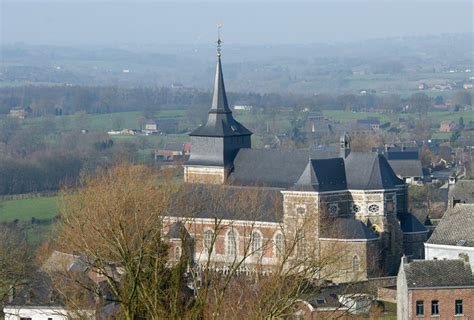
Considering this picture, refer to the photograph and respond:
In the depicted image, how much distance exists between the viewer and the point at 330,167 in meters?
59.0

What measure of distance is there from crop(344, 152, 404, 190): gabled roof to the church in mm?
38

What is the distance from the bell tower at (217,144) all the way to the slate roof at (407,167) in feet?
105

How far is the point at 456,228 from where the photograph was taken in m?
53.6

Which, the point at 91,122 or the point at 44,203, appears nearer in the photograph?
the point at 44,203

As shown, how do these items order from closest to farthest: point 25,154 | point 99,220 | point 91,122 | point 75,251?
point 99,220
point 75,251
point 25,154
point 91,122

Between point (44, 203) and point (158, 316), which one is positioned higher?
point (158, 316)

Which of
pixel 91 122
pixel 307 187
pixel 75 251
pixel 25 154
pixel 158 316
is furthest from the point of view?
pixel 91 122

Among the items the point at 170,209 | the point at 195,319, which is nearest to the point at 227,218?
the point at 170,209

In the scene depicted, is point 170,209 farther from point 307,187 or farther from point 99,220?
point 99,220

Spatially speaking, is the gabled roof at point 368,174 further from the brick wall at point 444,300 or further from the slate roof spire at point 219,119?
the brick wall at point 444,300

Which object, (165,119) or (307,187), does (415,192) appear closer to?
(307,187)

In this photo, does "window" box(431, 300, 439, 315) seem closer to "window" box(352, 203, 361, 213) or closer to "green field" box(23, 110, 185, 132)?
"window" box(352, 203, 361, 213)

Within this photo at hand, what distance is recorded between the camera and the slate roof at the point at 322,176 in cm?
5828

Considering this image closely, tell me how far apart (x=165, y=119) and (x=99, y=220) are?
5125 inches
